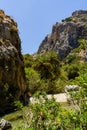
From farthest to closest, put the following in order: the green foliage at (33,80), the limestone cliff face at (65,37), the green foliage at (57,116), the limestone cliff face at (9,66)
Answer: the limestone cliff face at (65,37) → the green foliage at (33,80) → the limestone cliff face at (9,66) → the green foliage at (57,116)

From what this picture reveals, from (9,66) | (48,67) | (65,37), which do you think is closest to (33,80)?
(48,67)

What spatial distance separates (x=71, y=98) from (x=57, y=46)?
153 meters

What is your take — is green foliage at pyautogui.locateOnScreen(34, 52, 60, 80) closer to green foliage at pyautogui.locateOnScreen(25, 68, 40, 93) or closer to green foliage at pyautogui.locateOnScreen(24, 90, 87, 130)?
green foliage at pyautogui.locateOnScreen(25, 68, 40, 93)

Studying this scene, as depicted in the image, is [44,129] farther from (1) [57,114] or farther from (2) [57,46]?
(2) [57,46]

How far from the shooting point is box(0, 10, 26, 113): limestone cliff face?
42.8 meters

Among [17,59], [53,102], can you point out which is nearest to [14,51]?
[17,59]

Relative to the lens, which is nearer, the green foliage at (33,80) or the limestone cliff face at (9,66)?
the limestone cliff face at (9,66)

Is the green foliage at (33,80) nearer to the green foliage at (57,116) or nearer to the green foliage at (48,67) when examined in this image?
the green foliage at (48,67)

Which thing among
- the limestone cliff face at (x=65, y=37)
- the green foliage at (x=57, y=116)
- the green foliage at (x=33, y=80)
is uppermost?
the limestone cliff face at (x=65, y=37)

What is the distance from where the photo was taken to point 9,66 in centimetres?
4481

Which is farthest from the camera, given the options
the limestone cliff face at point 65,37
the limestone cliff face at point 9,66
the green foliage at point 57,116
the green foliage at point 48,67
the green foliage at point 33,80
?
the limestone cliff face at point 65,37

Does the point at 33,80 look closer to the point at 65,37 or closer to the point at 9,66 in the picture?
the point at 9,66

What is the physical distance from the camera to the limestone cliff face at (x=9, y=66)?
4280 cm

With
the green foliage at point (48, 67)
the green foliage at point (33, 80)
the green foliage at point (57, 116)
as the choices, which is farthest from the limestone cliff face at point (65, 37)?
the green foliage at point (57, 116)
